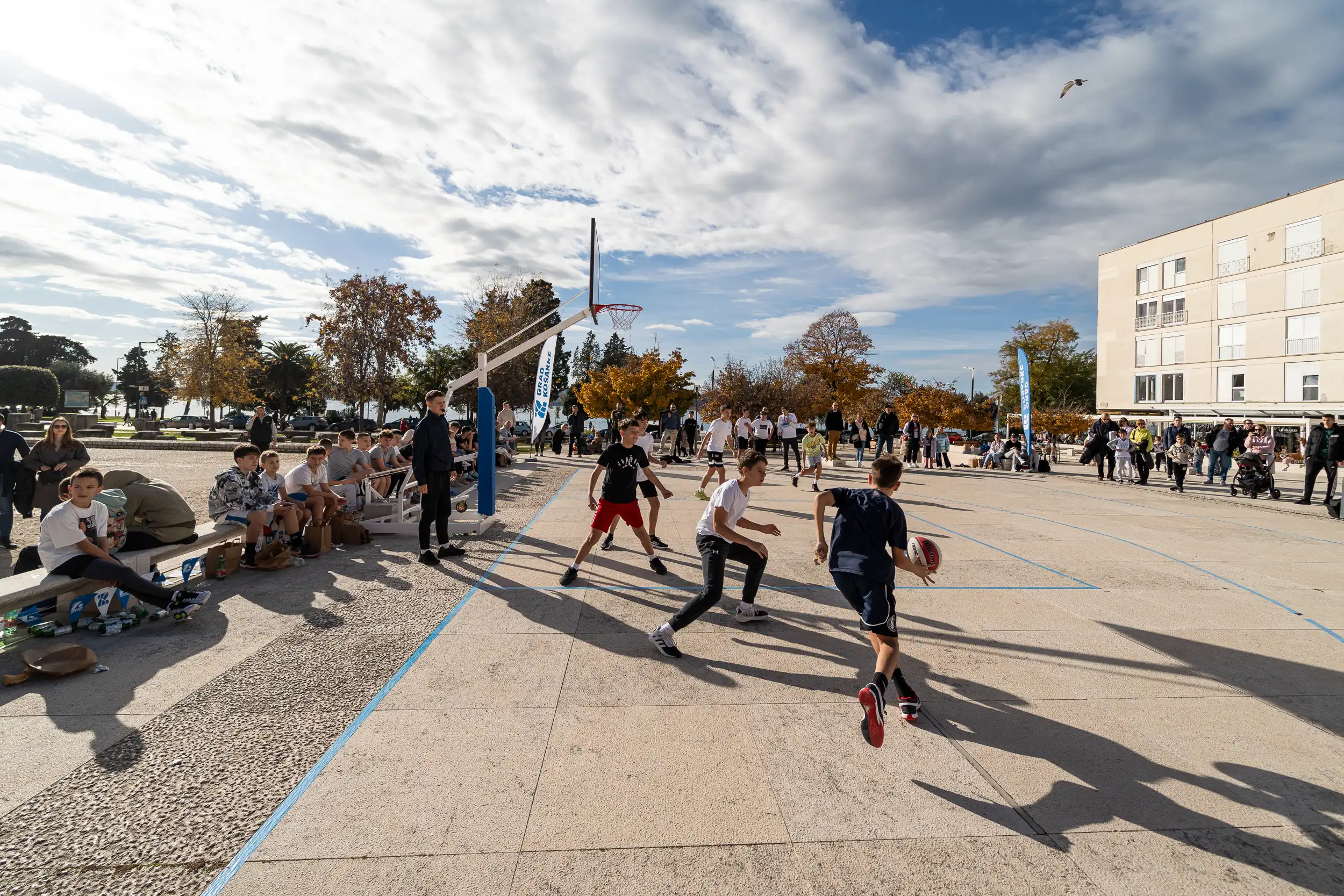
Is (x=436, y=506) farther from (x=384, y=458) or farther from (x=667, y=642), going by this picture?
(x=667, y=642)

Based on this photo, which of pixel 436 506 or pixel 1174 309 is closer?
pixel 436 506

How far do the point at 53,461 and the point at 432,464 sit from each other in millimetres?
5150

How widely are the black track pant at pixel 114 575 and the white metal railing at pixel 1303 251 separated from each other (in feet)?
164

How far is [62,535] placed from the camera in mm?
5148

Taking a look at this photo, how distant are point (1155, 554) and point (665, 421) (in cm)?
1644

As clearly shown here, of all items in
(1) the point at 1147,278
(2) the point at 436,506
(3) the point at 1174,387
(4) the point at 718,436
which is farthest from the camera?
(1) the point at 1147,278

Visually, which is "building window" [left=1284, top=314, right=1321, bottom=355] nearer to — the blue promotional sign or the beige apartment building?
the beige apartment building

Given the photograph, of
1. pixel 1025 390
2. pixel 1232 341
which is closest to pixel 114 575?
pixel 1025 390

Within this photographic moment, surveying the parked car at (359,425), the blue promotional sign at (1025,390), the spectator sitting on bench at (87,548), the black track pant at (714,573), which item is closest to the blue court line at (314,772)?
the black track pant at (714,573)

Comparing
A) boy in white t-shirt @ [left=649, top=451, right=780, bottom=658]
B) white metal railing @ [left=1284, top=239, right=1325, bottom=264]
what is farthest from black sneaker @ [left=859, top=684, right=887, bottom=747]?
white metal railing @ [left=1284, top=239, right=1325, bottom=264]

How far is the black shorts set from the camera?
12.5 ft

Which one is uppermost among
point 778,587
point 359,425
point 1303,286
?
point 1303,286

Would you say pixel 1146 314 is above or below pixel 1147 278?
below

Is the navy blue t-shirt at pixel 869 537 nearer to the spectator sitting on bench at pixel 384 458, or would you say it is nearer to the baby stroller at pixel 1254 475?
the spectator sitting on bench at pixel 384 458
